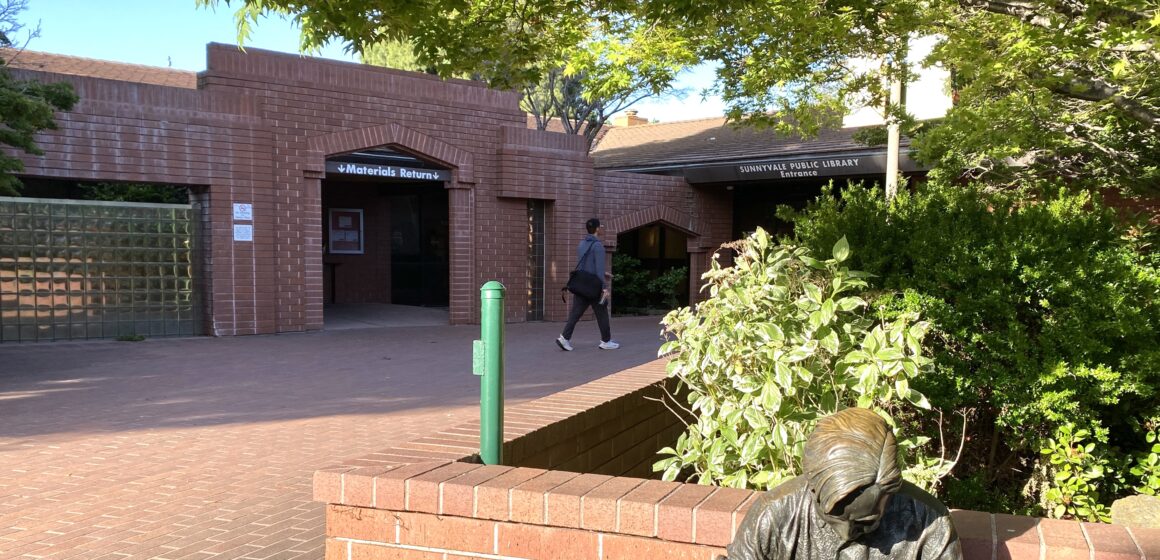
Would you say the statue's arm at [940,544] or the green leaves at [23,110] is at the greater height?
the green leaves at [23,110]

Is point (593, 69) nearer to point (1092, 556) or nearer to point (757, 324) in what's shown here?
point (757, 324)

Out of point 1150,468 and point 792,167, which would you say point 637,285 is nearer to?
point 792,167

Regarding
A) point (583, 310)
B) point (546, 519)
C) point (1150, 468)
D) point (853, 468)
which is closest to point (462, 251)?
point (583, 310)

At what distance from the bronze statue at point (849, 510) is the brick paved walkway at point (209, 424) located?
2752 mm

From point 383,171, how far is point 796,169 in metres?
8.80

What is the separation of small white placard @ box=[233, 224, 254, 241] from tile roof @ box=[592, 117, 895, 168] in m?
9.08

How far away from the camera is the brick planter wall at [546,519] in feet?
7.84

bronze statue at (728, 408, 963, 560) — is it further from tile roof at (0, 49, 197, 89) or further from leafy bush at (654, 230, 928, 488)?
tile roof at (0, 49, 197, 89)

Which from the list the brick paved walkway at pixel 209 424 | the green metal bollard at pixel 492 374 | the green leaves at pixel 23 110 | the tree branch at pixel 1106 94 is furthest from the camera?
the green leaves at pixel 23 110

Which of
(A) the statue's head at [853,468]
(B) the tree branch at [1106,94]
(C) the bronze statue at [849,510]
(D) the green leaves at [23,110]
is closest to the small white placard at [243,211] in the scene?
(D) the green leaves at [23,110]

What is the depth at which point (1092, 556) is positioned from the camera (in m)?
2.26

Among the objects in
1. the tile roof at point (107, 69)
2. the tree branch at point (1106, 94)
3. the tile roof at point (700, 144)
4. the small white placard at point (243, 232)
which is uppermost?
the tile roof at point (107, 69)

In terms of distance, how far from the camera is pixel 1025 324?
388 centimetres

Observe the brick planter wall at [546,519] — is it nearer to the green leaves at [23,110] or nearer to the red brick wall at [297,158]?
the green leaves at [23,110]
